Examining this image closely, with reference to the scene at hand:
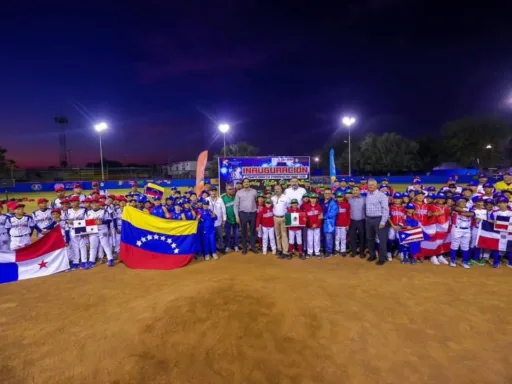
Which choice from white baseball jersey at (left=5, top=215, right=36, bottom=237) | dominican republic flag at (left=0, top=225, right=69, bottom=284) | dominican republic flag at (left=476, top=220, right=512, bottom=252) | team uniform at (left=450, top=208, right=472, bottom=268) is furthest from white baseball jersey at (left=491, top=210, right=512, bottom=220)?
white baseball jersey at (left=5, top=215, right=36, bottom=237)

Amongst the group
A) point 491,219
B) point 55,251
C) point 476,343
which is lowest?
point 476,343

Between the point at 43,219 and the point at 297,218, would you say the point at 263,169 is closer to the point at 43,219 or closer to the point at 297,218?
the point at 297,218

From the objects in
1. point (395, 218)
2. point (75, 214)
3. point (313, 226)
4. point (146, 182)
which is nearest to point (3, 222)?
point (75, 214)

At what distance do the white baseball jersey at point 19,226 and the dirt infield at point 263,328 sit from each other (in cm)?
119

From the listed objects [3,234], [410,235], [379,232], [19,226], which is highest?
[19,226]

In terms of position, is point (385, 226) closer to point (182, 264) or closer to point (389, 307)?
point (389, 307)

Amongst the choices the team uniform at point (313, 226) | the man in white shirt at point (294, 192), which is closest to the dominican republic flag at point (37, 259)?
the man in white shirt at point (294, 192)

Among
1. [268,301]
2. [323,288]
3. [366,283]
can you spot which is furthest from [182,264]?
[366,283]

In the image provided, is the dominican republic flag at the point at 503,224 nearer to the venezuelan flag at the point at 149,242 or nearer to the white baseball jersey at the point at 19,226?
the venezuelan flag at the point at 149,242

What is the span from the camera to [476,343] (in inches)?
148

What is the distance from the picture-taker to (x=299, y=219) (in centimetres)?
750

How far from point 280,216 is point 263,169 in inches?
337

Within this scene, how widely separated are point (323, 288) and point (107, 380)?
12.8 feet

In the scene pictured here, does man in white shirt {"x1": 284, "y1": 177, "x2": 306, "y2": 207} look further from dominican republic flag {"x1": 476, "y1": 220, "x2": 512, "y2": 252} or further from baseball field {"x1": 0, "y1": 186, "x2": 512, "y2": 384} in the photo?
dominican republic flag {"x1": 476, "y1": 220, "x2": 512, "y2": 252}
